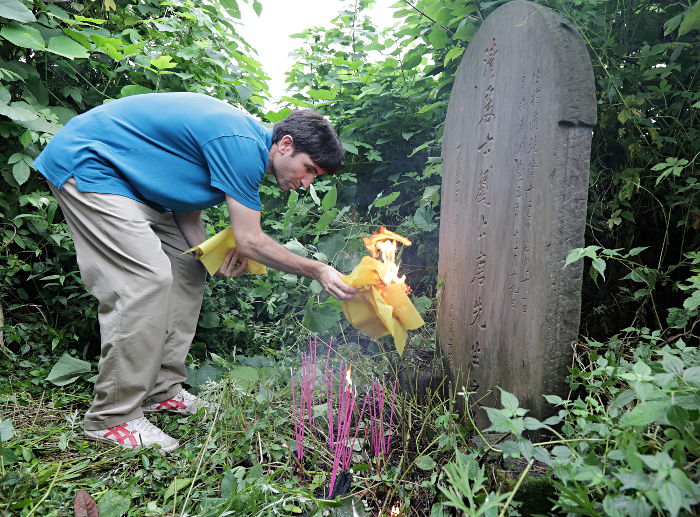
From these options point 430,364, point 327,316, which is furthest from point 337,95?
point 430,364

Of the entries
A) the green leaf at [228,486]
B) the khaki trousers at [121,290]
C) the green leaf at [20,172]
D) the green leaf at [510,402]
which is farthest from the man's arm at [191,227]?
the green leaf at [510,402]

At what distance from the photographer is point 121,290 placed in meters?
2.16

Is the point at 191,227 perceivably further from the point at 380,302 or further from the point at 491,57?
the point at 491,57

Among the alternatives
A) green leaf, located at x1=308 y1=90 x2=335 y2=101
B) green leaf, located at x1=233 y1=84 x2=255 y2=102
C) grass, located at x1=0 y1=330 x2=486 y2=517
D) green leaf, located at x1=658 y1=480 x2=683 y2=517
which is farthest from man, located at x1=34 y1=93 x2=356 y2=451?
green leaf, located at x1=308 y1=90 x2=335 y2=101

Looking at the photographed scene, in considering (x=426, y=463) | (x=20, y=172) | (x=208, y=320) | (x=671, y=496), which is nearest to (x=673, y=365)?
(x=671, y=496)

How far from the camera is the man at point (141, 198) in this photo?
2170 mm

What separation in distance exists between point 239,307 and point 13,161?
195cm

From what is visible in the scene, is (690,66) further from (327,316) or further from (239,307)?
(239,307)

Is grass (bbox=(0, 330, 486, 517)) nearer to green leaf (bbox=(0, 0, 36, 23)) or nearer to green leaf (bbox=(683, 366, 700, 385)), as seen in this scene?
green leaf (bbox=(683, 366, 700, 385))

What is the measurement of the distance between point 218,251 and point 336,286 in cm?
78

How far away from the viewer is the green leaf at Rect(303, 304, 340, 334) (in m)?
2.72

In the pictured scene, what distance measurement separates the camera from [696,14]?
181cm

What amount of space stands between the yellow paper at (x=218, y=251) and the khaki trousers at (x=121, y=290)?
0.83 ft

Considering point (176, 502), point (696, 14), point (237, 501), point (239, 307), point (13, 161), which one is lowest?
point (239, 307)
